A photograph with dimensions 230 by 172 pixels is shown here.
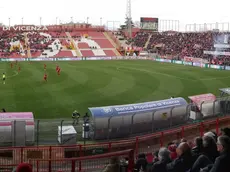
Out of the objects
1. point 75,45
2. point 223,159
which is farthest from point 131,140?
point 75,45

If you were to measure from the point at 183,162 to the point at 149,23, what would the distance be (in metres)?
117

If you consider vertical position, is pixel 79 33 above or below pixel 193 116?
above

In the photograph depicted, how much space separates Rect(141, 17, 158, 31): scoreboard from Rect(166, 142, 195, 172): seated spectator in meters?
116

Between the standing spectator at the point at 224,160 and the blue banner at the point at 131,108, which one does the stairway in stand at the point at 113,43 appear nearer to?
the blue banner at the point at 131,108

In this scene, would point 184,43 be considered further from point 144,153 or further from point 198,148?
point 198,148

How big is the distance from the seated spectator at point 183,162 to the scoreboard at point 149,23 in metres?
116

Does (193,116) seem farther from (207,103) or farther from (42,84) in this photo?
(42,84)

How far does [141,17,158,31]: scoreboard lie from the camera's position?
120 m

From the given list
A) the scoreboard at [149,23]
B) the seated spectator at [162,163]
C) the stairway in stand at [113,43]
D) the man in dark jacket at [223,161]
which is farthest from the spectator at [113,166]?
the scoreboard at [149,23]

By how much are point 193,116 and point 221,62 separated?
140ft

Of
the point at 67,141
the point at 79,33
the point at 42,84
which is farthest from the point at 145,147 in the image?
the point at 79,33

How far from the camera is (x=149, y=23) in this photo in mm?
120750

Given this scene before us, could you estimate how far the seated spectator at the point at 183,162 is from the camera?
264 inches

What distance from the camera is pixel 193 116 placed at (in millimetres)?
22016
